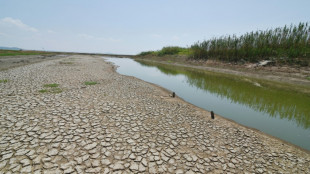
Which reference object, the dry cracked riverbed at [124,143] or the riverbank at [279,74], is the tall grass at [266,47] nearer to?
the riverbank at [279,74]

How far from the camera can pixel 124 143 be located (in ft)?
15.6

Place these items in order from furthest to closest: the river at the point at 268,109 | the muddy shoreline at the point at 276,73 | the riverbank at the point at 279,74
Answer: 1. the muddy shoreline at the point at 276,73
2. the riverbank at the point at 279,74
3. the river at the point at 268,109

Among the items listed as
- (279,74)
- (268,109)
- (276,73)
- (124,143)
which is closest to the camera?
(124,143)

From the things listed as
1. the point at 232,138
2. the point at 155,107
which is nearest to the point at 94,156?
the point at 155,107

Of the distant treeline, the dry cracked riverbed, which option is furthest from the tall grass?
the dry cracked riverbed

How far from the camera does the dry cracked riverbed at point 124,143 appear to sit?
3775 mm

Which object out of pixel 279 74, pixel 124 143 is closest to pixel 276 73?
pixel 279 74

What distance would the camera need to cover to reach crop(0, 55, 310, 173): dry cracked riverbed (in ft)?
12.4

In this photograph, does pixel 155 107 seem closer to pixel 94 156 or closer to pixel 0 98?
pixel 94 156

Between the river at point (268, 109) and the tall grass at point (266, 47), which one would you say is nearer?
the river at point (268, 109)

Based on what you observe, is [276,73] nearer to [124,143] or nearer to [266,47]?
[266,47]

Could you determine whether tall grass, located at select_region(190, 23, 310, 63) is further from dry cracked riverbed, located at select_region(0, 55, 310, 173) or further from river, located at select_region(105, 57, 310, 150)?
dry cracked riverbed, located at select_region(0, 55, 310, 173)

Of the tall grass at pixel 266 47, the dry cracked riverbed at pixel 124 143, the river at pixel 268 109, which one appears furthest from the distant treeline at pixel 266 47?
the dry cracked riverbed at pixel 124 143

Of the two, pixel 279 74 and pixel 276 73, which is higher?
pixel 276 73
